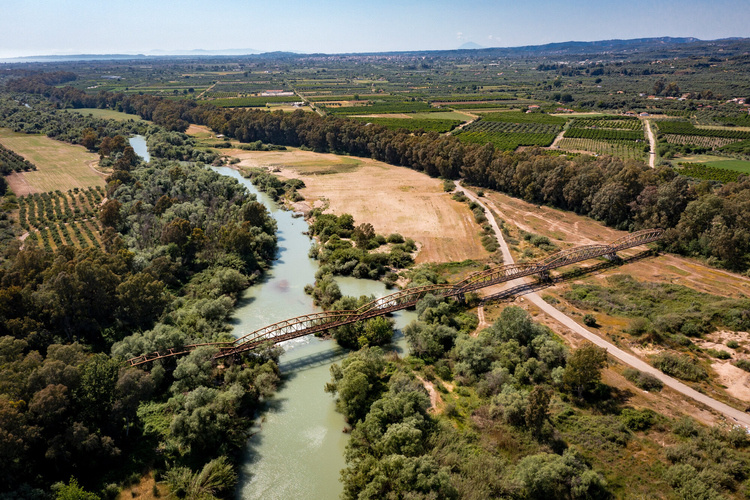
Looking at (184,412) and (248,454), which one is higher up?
(184,412)

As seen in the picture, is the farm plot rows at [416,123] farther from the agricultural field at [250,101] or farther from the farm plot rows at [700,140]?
the farm plot rows at [700,140]

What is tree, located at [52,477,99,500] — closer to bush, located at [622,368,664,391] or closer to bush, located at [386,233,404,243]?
bush, located at [622,368,664,391]

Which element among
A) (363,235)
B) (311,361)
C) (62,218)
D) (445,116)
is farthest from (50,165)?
(445,116)

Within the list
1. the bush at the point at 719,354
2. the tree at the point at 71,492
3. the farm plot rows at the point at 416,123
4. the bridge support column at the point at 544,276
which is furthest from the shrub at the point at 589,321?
the farm plot rows at the point at 416,123

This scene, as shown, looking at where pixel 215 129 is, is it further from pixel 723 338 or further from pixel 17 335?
pixel 723 338

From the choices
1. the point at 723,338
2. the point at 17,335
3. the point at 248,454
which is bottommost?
the point at 248,454

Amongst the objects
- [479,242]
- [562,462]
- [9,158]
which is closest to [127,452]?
[562,462]

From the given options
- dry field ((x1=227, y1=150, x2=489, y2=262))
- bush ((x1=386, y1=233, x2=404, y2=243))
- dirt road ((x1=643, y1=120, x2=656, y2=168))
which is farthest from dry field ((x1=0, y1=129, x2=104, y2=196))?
dirt road ((x1=643, y1=120, x2=656, y2=168))

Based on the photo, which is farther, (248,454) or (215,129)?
(215,129)
